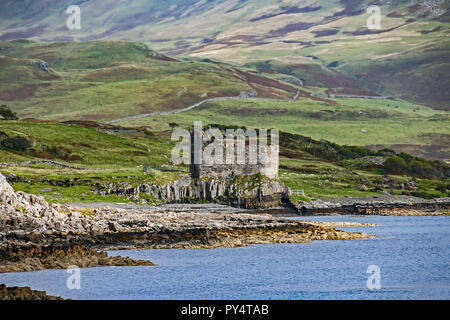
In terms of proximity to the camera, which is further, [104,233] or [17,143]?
[17,143]

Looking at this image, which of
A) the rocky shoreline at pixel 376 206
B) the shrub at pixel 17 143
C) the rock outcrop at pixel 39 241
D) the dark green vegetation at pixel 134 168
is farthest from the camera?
the shrub at pixel 17 143

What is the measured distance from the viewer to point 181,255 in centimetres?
5728

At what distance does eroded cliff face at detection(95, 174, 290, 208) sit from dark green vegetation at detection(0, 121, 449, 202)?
1.71 m

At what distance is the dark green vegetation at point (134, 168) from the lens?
9469cm

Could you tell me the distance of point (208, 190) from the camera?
303ft

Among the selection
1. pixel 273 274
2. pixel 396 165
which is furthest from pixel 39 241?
pixel 396 165

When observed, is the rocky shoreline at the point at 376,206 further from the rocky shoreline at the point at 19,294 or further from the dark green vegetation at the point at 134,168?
the rocky shoreline at the point at 19,294

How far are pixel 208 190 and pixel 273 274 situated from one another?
1701 inches

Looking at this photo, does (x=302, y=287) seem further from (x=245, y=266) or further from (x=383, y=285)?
(x=245, y=266)

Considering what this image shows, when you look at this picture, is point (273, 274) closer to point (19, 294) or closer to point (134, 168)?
point (19, 294)

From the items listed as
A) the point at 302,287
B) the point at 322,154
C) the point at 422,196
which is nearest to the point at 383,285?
the point at 302,287

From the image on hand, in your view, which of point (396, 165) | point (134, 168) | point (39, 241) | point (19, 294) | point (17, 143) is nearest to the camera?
point (19, 294)

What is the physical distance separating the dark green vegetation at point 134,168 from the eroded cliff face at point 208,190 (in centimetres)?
171

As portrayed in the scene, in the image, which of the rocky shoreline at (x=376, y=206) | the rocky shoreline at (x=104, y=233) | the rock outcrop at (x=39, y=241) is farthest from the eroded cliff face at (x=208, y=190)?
the rock outcrop at (x=39, y=241)
